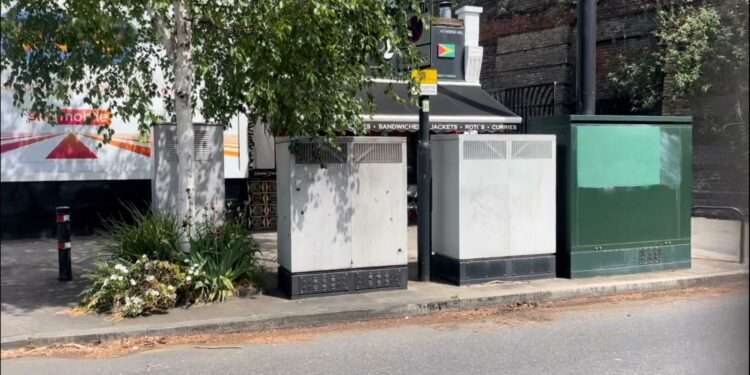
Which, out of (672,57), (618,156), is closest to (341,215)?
(618,156)

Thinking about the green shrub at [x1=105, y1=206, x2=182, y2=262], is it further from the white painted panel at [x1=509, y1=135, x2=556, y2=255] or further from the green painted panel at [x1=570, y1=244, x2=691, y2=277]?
the green painted panel at [x1=570, y1=244, x2=691, y2=277]

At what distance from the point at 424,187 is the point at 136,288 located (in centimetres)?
384

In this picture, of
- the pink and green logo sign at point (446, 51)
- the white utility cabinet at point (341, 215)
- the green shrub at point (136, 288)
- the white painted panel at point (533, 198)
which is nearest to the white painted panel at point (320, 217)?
the white utility cabinet at point (341, 215)

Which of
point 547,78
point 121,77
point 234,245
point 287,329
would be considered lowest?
point 287,329

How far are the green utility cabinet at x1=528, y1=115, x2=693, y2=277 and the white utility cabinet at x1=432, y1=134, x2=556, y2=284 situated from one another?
313 millimetres

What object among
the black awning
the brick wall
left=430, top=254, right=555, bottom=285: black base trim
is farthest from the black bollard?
the brick wall

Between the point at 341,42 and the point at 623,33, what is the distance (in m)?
12.1

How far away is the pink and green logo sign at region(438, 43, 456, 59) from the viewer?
55.9 ft

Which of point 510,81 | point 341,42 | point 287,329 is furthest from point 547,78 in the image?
point 287,329

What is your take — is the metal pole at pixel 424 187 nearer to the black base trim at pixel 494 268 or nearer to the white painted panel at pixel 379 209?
the black base trim at pixel 494 268

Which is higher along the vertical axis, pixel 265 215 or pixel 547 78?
pixel 547 78

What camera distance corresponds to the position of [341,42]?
25.2 feet

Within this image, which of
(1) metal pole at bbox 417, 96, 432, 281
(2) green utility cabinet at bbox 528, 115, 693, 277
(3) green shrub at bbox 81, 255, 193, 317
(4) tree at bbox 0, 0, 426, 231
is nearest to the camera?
(4) tree at bbox 0, 0, 426, 231

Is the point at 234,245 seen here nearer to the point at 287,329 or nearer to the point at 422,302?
the point at 287,329
